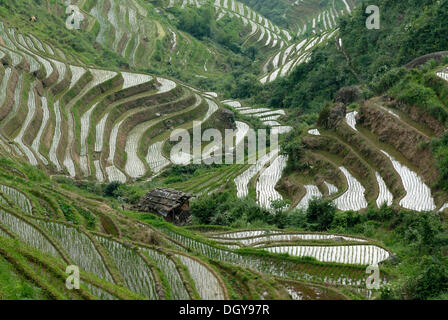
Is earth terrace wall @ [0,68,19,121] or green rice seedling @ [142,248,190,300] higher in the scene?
earth terrace wall @ [0,68,19,121]

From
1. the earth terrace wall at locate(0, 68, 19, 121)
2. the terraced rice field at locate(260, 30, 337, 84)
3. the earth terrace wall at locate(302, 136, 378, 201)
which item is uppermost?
the terraced rice field at locate(260, 30, 337, 84)

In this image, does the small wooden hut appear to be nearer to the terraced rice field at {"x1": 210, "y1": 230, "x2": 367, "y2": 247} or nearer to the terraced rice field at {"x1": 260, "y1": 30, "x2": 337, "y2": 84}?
the terraced rice field at {"x1": 210, "y1": 230, "x2": 367, "y2": 247}

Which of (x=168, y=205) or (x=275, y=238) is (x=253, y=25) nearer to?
(x=168, y=205)

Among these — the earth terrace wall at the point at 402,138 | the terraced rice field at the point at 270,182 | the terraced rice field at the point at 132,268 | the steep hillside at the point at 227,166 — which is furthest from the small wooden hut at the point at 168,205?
the earth terrace wall at the point at 402,138

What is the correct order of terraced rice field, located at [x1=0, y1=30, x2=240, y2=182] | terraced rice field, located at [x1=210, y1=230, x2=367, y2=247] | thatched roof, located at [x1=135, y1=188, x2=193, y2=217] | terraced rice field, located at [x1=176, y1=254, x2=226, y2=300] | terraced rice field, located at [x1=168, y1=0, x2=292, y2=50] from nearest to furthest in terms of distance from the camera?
terraced rice field, located at [x1=176, y1=254, x2=226, y2=300], terraced rice field, located at [x1=210, y1=230, x2=367, y2=247], thatched roof, located at [x1=135, y1=188, x2=193, y2=217], terraced rice field, located at [x1=0, y1=30, x2=240, y2=182], terraced rice field, located at [x1=168, y1=0, x2=292, y2=50]

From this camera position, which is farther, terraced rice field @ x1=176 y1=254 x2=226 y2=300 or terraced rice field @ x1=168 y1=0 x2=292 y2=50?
terraced rice field @ x1=168 y1=0 x2=292 y2=50

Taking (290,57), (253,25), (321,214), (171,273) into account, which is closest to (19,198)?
(171,273)

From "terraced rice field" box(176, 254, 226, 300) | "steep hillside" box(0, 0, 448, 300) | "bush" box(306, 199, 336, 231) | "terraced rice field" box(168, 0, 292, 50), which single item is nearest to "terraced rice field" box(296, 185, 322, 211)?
"steep hillside" box(0, 0, 448, 300)

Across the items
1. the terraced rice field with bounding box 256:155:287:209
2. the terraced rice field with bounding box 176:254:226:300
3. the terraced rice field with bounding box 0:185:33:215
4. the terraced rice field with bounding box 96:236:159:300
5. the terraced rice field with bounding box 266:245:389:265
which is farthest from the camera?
the terraced rice field with bounding box 256:155:287:209

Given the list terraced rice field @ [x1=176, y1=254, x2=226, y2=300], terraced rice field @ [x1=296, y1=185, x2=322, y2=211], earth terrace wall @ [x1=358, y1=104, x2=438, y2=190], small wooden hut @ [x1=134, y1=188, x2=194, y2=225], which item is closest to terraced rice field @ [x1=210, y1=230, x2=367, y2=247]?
terraced rice field @ [x1=296, y1=185, x2=322, y2=211]
